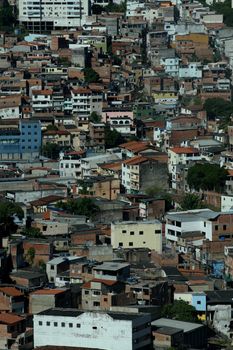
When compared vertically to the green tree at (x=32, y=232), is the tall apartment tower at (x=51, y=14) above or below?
above

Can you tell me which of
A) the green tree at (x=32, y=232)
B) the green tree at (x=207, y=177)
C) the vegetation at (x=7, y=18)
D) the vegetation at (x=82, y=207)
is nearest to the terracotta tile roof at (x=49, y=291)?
the green tree at (x=32, y=232)

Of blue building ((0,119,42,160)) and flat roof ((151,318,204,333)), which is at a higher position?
blue building ((0,119,42,160))

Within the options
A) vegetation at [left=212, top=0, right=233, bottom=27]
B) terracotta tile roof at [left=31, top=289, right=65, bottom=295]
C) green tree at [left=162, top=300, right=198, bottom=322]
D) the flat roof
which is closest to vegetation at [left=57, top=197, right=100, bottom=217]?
terracotta tile roof at [left=31, top=289, right=65, bottom=295]

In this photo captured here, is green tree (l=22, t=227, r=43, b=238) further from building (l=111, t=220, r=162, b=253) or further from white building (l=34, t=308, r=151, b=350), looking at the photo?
white building (l=34, t=308, r=151, b=350)

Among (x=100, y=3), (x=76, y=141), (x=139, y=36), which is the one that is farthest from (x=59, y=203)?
(x=100, y=3)

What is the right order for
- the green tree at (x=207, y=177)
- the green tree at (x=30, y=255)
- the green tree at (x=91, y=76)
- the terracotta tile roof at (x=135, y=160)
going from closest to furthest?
the green tree at (x=30, y=255) < the green tree at (x=207, y=177) < the terracotta tile roof at (x=135, y=160) < the green tree at (x=91, y=76)

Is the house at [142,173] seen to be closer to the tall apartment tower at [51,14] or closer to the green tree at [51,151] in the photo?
the green tree at [51,151]

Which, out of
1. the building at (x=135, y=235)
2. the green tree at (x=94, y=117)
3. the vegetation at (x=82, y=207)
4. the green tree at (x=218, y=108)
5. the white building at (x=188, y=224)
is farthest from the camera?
the green tree at (x=218, y=108)
